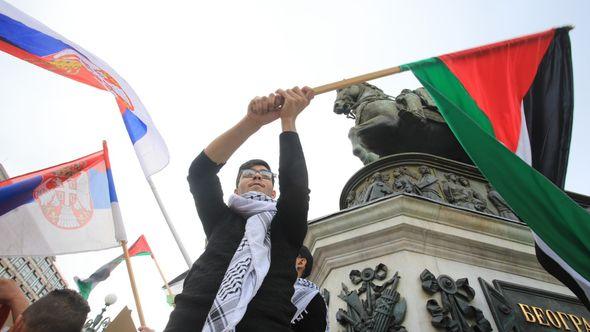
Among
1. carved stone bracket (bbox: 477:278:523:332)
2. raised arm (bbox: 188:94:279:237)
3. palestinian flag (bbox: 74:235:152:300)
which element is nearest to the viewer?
raised arm (bbox: 188:94:279:237)

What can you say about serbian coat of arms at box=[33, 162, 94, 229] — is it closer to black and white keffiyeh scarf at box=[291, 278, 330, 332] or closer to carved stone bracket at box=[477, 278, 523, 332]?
black and white keffiyeh scarf at box=[291, 278, 330, 332]

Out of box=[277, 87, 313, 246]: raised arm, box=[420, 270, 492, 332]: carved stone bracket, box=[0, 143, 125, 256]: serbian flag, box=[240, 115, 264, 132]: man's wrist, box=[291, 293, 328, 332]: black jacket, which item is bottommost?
box=[291, 293, 328, 332]: black jacket

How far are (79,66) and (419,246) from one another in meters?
4.14

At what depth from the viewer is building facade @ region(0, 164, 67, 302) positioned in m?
47.0

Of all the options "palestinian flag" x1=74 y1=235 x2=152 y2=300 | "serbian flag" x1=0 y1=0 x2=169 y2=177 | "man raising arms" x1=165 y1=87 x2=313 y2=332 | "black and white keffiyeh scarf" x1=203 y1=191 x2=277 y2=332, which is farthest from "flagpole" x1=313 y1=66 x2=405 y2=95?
"palestinian flag" x1=74 y1=235 x2=152 y2=300

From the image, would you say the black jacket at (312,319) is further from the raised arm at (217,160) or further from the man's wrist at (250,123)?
the man's wrist at (250,123)

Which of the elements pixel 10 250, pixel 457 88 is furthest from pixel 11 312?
pixel 457 88

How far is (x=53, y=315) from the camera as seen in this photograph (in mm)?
2250

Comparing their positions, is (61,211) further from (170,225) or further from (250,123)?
(250,123)

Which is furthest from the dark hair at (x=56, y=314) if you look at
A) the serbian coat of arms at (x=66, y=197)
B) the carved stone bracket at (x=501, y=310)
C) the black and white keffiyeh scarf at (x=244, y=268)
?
the carved stone bracket at (x=501, y=310)

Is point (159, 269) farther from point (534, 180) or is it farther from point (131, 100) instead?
point (534, 180)

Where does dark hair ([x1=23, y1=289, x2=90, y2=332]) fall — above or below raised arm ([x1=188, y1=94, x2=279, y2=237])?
below

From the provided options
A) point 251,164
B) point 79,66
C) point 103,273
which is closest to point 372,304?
point 251,164

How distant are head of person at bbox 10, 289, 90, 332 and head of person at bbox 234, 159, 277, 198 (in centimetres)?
106
